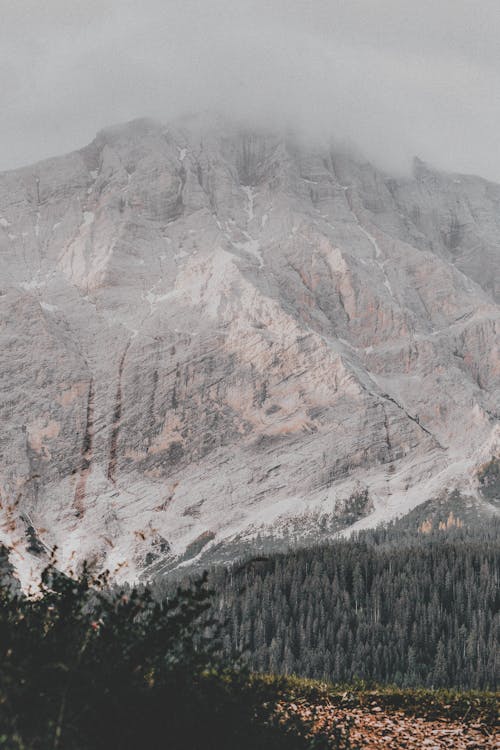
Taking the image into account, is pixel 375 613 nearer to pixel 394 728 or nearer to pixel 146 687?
pixel 394 728

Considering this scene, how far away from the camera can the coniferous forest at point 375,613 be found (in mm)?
130875

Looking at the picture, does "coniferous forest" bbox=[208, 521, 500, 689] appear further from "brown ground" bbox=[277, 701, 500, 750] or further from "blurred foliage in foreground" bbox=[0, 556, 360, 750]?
"blurred foliage in foreground" bbox=[0, 556, 360, 750]

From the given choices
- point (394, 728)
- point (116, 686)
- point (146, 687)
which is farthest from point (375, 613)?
point (116, 686)

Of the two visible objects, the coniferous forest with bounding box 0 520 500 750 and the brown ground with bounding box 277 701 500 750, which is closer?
the coniferous forest with bounding box 0 520 500 750

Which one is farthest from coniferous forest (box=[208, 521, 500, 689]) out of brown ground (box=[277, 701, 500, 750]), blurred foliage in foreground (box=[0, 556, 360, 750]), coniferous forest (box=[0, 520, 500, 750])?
blurred foliage in foreground (box=[0, 556, 360, 750])

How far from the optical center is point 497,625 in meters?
138

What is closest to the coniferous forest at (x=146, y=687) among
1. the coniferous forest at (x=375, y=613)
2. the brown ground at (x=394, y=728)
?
the brown ground at (x=394, y=728)

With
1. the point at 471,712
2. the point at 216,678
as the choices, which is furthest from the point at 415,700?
the point at 216,678

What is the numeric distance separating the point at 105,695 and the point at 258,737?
13.1 ft

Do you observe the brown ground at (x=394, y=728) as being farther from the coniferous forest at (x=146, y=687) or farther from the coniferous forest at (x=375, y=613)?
the coniferous forest at (x=375, y=613)

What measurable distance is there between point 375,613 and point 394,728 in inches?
4862

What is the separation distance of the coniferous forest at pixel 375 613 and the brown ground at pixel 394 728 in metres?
93.5

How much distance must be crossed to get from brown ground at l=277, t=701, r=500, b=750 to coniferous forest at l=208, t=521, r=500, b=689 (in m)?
93.5

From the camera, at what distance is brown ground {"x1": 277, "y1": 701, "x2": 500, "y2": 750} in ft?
88.6
